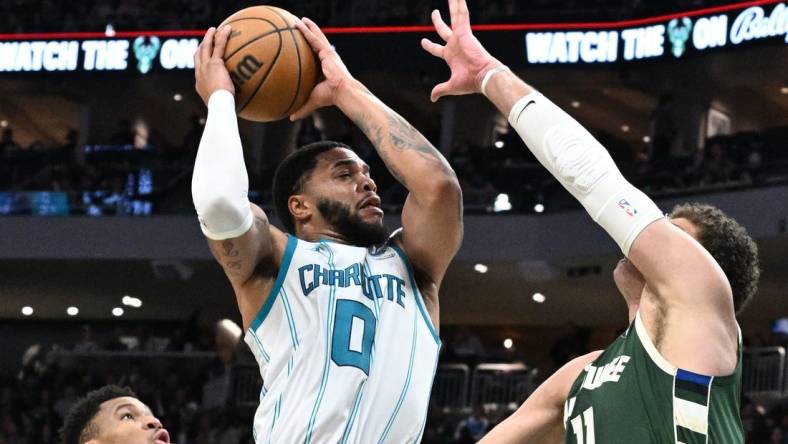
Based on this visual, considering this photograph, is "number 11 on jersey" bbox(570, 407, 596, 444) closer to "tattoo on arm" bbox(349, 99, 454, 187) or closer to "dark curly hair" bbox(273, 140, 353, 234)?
"tattoo on arm" bbox(349, 99, 454, 187)

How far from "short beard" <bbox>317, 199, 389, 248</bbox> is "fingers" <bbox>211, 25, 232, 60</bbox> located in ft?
1.93

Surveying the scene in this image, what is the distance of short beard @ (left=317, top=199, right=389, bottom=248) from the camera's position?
14.8 ft

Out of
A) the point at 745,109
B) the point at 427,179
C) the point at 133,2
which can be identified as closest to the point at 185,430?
the point at 133,2

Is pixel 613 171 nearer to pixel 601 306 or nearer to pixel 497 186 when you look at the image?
pixel 497 186

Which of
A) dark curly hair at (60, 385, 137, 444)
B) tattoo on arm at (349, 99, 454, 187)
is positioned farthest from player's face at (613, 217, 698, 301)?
dark curly hair at (60, 385, 137, 444)

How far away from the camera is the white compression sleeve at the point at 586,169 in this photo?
3217 mm

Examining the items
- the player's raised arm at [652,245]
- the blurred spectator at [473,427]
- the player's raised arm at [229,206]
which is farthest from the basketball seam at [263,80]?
the blurred spectator at [473,427]

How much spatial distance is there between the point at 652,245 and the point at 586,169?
0.87 feet

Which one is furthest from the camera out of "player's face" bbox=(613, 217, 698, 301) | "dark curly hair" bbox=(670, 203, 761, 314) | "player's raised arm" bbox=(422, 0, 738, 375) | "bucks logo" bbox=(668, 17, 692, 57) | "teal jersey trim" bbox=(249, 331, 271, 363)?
"bucks logo" bbox=(668, 17, 692, 57)

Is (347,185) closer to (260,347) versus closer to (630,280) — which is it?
(260,347)

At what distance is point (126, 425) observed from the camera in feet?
18.6

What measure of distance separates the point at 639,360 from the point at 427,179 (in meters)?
1.32

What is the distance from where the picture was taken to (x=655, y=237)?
3174 millimetres

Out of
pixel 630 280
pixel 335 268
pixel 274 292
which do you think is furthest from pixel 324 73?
pixel 630 280
